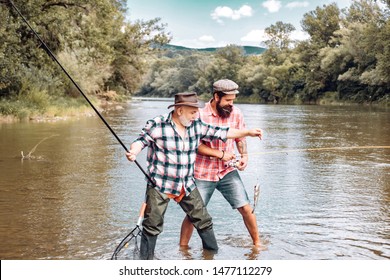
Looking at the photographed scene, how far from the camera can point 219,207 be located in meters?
8.12

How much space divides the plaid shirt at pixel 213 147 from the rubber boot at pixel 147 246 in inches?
34.2

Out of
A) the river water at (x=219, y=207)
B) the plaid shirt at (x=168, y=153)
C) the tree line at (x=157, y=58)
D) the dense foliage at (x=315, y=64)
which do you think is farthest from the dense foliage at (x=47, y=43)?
the dense foliage at (x=315, y=64)

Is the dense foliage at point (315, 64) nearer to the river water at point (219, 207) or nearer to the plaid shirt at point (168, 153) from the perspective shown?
the river water at point (219, 207)

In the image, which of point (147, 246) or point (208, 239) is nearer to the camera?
point (147, 246)

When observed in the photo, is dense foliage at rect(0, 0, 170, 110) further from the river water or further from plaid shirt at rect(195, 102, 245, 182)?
plaid shirt at rect(195, 102, 245, 182)

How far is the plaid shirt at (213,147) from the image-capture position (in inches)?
225

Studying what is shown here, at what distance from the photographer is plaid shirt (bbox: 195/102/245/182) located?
5.71 metres

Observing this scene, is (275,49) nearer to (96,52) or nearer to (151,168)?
(96,52)

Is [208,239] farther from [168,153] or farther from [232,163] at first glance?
[168,153]

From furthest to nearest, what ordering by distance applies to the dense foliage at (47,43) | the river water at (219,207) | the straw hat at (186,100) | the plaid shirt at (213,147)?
the dense foliage at (47,43), the river water at (219,207), the plaid shirt at (213,147), the straw hat at (186,100)

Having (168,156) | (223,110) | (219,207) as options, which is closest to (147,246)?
(168,156)

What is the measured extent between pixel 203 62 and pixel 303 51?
44.8m

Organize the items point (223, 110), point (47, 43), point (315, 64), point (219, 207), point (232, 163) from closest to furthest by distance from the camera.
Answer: point (223, 110) → point (232, 163) → point (219, 207) → point (47, 43) → point (315, 64)

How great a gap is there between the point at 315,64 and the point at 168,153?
3248 inches
